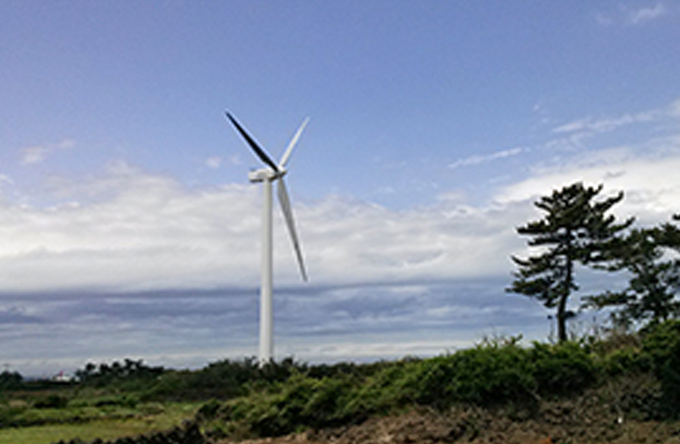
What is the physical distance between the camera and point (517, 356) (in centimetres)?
1048

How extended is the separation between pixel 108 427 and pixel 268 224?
49.1 feet

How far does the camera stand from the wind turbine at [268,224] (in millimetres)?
25922

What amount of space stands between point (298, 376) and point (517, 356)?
3693 mm

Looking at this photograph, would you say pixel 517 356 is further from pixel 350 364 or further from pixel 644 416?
pixel 350 364

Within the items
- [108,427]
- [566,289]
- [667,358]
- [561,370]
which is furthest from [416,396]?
[566,289]

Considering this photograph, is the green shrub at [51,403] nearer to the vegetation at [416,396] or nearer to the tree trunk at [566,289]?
the vegetation at [416,396]

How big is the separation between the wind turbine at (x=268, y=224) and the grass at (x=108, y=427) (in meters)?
9.91

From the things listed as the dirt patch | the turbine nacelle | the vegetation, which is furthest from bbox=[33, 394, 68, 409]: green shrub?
the turbine nacelle

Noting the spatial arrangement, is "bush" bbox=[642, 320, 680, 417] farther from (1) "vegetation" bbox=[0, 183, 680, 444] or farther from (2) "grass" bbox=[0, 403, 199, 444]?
(2) "grass" bbox=[0, 403, 199, 444]

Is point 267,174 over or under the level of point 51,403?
over

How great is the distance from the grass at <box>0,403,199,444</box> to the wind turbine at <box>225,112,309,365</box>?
9913 millimetres

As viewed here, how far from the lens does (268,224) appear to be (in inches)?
1074

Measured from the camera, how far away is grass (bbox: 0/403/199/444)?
440 inches

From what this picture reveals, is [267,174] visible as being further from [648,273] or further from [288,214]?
[648,273]
